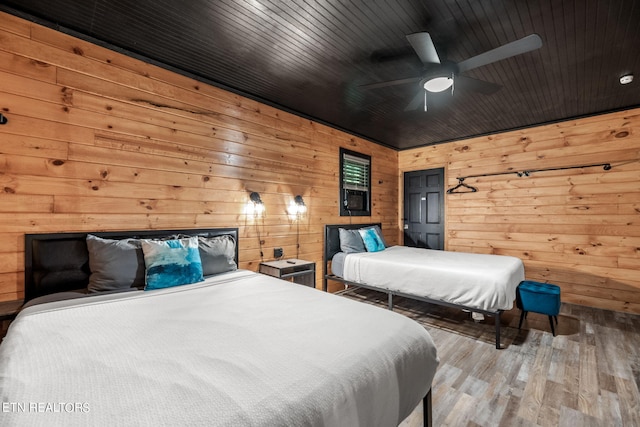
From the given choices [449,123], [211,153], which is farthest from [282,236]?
[449,123]

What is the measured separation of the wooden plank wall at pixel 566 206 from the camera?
3.59m

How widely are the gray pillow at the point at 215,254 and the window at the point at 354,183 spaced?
7.57ft

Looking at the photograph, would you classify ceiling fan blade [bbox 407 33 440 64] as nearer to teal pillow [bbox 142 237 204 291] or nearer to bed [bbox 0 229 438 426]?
bed [bbox 0 229 438 426]

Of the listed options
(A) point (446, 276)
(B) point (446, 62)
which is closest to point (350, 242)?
(A) point (446, 276)

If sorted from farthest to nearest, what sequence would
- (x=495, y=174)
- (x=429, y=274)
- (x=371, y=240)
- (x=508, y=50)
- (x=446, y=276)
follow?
(x=495, y=174), (x=371, y=240), (x=429, y=274), (x=446, y=276), (x=508, y=50)

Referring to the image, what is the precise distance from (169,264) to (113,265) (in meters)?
0.37

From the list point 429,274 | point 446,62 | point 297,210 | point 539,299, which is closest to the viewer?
point 446,62

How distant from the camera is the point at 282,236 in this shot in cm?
366

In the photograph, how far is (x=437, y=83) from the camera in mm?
2506

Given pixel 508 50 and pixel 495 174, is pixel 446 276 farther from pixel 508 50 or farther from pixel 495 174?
pixel 495 174

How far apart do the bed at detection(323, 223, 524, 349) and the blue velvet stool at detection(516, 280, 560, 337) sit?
133 millimetres

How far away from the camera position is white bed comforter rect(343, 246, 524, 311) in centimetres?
269

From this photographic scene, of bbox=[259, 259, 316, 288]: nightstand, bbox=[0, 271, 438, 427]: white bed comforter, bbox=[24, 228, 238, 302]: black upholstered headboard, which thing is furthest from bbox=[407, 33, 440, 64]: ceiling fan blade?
bbox=[24, 228, 238, 302]: black upholstered headboard

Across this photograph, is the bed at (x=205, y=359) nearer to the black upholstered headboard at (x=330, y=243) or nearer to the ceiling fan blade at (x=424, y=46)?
the ceiling fan blade at (x=424, y=46)
